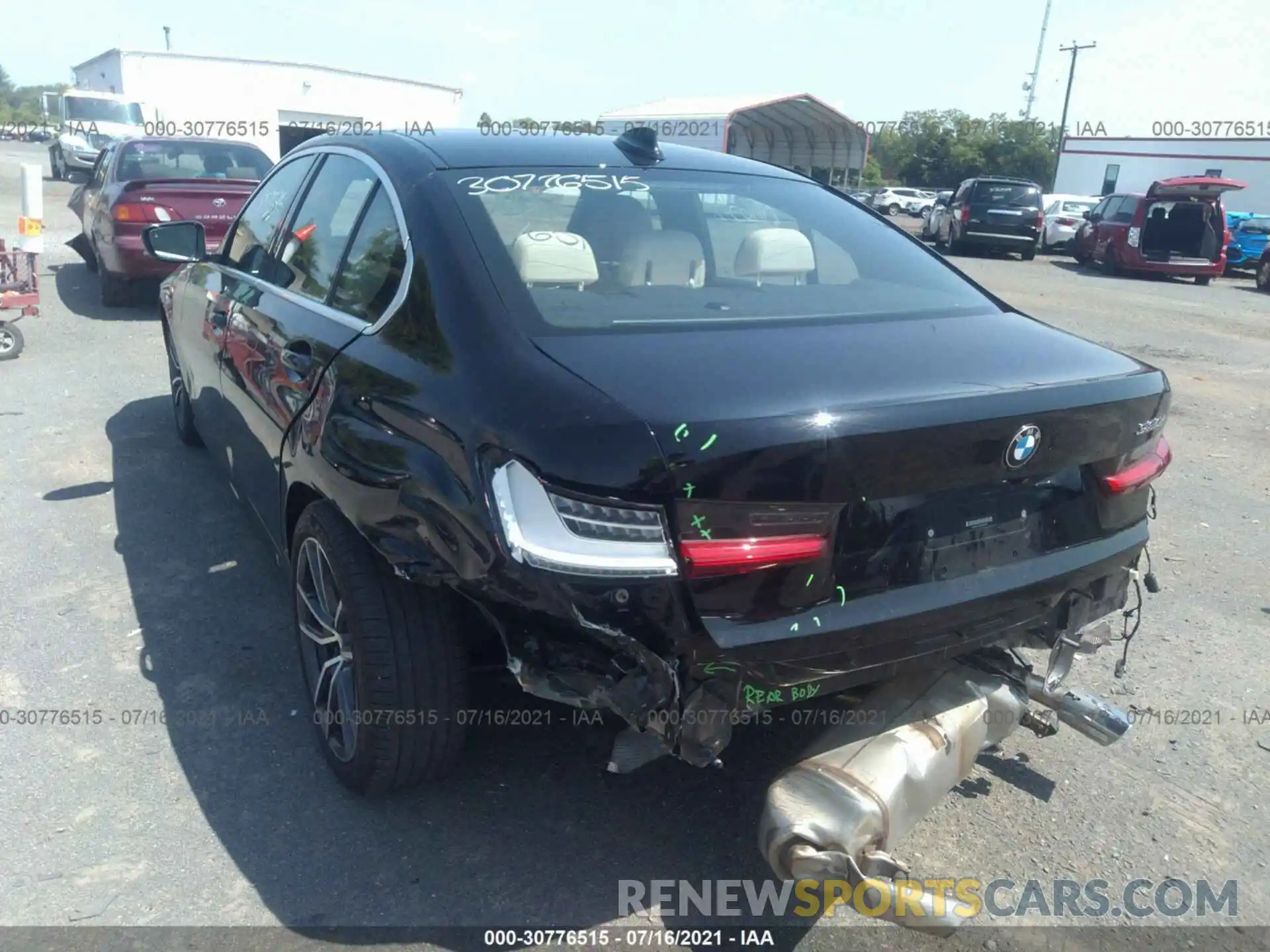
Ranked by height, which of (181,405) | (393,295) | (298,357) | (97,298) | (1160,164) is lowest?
(97,298)

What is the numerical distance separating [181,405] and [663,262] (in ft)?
12.1

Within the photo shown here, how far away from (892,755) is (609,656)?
725 millimetres

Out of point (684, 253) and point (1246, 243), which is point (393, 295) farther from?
point (1246, 243)

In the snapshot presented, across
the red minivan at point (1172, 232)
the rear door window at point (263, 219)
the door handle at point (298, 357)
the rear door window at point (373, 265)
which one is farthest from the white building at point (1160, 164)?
the door handle at point (298, 357)

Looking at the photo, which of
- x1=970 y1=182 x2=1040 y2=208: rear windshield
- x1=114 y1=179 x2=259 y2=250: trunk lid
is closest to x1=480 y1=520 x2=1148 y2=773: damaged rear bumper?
x1=114 y1=179 x2=259 y2=250: trunk lid

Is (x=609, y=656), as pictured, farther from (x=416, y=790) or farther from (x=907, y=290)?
(x=907, y=290)

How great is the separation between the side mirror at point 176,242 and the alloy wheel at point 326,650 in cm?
224

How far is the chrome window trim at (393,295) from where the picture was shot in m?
2.70

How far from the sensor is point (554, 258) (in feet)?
8.87

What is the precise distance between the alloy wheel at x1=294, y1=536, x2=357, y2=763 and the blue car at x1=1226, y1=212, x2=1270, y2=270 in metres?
22.0

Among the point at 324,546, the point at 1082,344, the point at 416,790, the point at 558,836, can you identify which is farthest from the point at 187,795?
the point at 1082,344

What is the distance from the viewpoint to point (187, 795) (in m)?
2.89

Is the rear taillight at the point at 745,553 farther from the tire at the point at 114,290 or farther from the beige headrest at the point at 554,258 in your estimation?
the tire at the point at 114,290

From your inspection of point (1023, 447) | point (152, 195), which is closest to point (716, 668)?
point (1023, 447)
